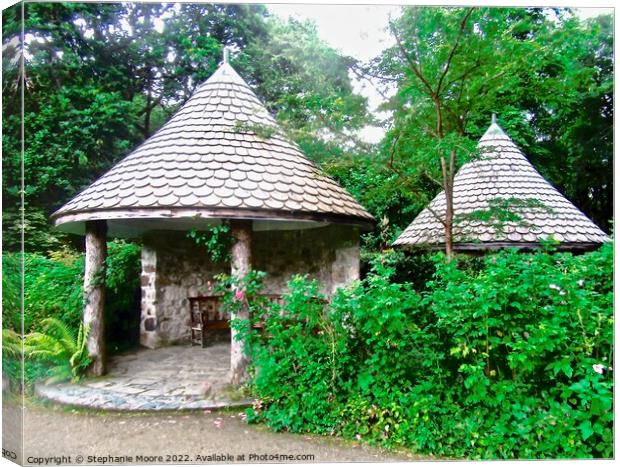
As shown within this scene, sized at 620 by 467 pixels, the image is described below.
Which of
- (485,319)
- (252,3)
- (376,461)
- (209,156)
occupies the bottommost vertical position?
(376,461)

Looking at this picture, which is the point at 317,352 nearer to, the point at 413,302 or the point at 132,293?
the point at 413,302

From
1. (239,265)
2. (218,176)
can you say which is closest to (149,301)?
(239,265)

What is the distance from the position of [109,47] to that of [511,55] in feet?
11.7

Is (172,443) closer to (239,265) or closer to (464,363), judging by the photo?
(239,265)

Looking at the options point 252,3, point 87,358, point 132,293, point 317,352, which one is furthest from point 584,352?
point 132,293

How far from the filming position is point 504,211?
4.18 m

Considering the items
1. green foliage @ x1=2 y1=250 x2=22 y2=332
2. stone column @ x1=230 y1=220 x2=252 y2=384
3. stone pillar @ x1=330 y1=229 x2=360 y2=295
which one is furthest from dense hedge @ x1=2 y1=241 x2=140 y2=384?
stone pillar @ x1=330 y1=229 x2=360 y2=295

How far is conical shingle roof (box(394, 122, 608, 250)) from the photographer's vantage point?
418cm

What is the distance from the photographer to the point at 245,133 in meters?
4.59

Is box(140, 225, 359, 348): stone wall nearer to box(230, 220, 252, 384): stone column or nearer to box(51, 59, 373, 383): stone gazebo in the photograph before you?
box(51, 59, 373, 383): stone gazebo

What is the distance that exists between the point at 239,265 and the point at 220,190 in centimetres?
75

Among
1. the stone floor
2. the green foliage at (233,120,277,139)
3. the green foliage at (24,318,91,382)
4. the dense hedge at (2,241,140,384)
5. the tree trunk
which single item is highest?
the green foliage at (233,120,277,139)

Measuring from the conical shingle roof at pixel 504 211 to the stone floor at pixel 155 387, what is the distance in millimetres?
2761

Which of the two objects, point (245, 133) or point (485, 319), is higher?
point (245, 133)
